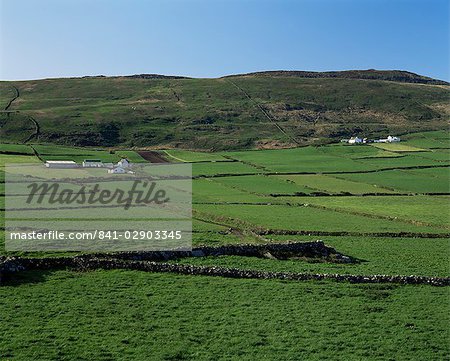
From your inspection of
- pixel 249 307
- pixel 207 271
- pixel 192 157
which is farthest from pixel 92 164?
pixel 249 307

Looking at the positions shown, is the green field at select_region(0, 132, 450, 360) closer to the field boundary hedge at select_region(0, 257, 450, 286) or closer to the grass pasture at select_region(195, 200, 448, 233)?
the grass pasture at select_region(195, 200, 448, 233)

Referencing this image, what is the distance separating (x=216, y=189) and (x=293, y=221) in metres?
30.1

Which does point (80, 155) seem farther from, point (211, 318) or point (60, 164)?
point (211, 318)

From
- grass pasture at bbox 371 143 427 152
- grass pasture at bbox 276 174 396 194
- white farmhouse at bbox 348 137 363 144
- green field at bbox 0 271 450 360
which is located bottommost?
green field at bbox 0 271 450 360

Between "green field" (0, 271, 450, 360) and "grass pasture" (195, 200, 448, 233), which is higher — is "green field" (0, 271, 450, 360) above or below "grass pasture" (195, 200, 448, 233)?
below

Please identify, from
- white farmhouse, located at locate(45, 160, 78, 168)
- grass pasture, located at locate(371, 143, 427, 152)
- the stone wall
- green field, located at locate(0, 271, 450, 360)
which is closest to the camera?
green field, located at locate(0, 271, 450, 360)

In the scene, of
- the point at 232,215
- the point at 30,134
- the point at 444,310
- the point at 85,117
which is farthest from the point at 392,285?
the point at 85,117

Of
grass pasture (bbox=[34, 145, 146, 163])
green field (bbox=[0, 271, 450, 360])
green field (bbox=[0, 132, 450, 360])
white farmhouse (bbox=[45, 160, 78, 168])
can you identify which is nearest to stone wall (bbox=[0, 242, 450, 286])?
green field (bbox=[0, 132, 450, 360])

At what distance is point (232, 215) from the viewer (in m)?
61.9

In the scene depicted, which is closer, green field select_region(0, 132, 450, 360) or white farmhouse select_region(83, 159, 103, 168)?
green field select_region(0, 132, 450, 360)

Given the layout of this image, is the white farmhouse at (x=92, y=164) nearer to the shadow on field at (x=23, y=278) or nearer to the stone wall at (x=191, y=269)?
the stone wall at (x=191, y=269)

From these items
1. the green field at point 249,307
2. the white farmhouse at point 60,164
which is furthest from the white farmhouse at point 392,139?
the green field at point 249,307

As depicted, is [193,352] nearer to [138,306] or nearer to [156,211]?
[138,306]

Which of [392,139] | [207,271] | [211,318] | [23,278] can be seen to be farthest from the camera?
[392,139]
